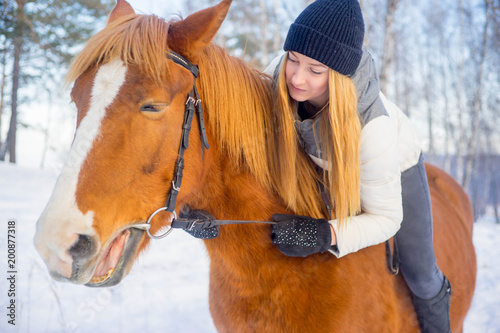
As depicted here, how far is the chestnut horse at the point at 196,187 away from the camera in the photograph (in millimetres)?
1095

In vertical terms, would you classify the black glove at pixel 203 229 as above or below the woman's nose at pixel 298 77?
below

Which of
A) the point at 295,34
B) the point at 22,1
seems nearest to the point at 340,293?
the point at 295,34

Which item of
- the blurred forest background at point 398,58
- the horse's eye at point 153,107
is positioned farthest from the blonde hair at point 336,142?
the blurred forest background at point 398,58

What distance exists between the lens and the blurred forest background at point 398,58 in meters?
5.97

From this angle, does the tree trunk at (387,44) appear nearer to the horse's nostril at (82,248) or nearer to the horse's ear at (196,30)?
the horse's ear at (196,30)

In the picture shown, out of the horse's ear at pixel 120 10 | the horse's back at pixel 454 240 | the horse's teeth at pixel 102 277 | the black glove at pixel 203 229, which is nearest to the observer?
the horse's teeth at pixel 102 277

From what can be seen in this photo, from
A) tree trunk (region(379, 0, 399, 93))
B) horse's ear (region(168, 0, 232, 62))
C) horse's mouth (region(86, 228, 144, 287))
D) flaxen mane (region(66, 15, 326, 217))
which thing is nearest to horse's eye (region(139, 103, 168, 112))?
flaxen mane (region(66, 15, 326, 217))

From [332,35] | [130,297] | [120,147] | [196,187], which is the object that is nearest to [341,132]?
[332,35]

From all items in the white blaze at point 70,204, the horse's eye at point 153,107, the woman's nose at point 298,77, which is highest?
the woman's nose at point 298,77

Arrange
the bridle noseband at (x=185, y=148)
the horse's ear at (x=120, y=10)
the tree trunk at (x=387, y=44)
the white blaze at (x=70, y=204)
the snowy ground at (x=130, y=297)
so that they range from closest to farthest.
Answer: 1. the white blaze at (x=70, y=204)
2. the bridle noseband at (x=185, y=148)
3. the horse's ear at (x=120, y=10)
4. the snowy ground at (x=130, y=297)
5. the tree trunk at (x=387, y=44)

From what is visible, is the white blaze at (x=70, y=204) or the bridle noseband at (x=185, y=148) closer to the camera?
the white blaze at (x=70, y=204)

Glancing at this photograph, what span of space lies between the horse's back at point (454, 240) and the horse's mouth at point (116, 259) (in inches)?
83.2

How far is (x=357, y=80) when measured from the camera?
1644 mm

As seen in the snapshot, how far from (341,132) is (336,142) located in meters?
0.06
